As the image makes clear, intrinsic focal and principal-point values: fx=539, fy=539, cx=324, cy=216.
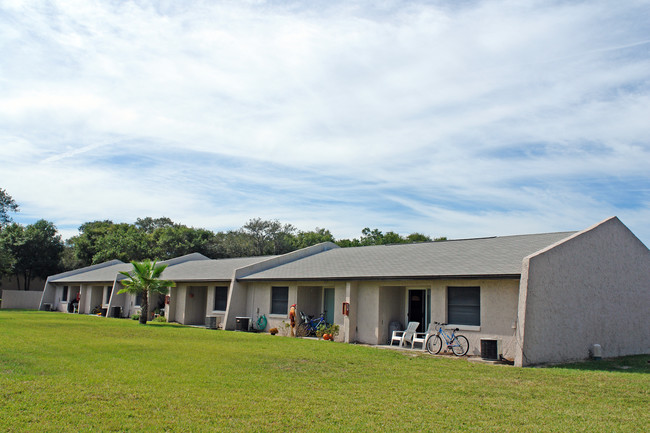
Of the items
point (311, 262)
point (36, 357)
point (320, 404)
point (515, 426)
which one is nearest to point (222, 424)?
point (320, 404)

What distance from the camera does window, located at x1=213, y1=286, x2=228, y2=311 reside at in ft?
95.1

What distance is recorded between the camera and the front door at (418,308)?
20.6 metres

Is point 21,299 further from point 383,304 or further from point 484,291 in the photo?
point 484,291

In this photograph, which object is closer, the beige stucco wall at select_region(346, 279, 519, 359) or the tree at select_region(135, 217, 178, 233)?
the beige stucco wall at select_region(346, 279, 519, 359)

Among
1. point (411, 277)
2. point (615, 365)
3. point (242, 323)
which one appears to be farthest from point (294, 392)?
point (242, 323)

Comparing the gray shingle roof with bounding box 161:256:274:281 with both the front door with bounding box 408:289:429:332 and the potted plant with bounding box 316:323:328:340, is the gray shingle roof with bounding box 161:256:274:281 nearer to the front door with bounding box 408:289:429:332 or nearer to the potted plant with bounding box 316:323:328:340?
the potted plant with bounding box 316:323:328:340

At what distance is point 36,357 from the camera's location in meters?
12.4

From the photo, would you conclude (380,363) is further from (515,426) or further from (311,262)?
(311,262)

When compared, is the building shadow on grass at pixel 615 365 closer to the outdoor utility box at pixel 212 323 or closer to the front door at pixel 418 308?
the front door at pixel 418 308

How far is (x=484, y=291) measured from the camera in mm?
17203

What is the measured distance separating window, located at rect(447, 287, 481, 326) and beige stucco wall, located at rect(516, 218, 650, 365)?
2.37 meters

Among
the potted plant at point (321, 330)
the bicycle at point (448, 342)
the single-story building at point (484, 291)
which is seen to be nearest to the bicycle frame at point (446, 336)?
the bicycle at point (448, 342)

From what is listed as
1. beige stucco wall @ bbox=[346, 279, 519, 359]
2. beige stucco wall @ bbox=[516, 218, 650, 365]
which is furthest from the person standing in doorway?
beige stucco wall @ bbox=[516, 218, 650, 365]

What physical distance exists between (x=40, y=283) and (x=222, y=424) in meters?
61.6
